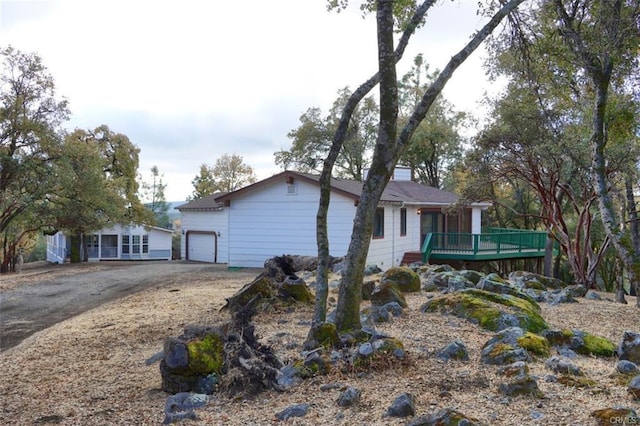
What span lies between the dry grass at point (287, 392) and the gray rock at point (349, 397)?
0.18 feet

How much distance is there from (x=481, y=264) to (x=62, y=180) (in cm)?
1753

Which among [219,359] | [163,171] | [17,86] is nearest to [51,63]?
[17,86]

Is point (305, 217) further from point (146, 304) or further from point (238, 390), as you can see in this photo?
point (238, 390)

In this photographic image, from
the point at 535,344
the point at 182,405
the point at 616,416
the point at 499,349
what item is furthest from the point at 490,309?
the point at 182,405

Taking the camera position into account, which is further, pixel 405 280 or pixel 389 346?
pixel 405 280

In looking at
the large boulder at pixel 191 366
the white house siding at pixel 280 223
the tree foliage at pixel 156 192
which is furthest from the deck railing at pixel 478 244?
the tree foliage at pixel 156 192

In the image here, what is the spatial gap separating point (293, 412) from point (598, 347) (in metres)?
3.56

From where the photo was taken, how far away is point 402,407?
3.56 metres

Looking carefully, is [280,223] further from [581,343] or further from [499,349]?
[499,349]

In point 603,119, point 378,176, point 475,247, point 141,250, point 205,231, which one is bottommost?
point 141,250

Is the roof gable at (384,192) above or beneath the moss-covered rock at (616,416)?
above

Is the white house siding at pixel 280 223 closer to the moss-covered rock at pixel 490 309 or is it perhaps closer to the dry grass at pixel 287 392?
the dry grass at pixel 287 392

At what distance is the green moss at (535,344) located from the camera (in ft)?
15.8

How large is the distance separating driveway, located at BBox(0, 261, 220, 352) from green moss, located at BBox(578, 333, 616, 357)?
7.88 meters
